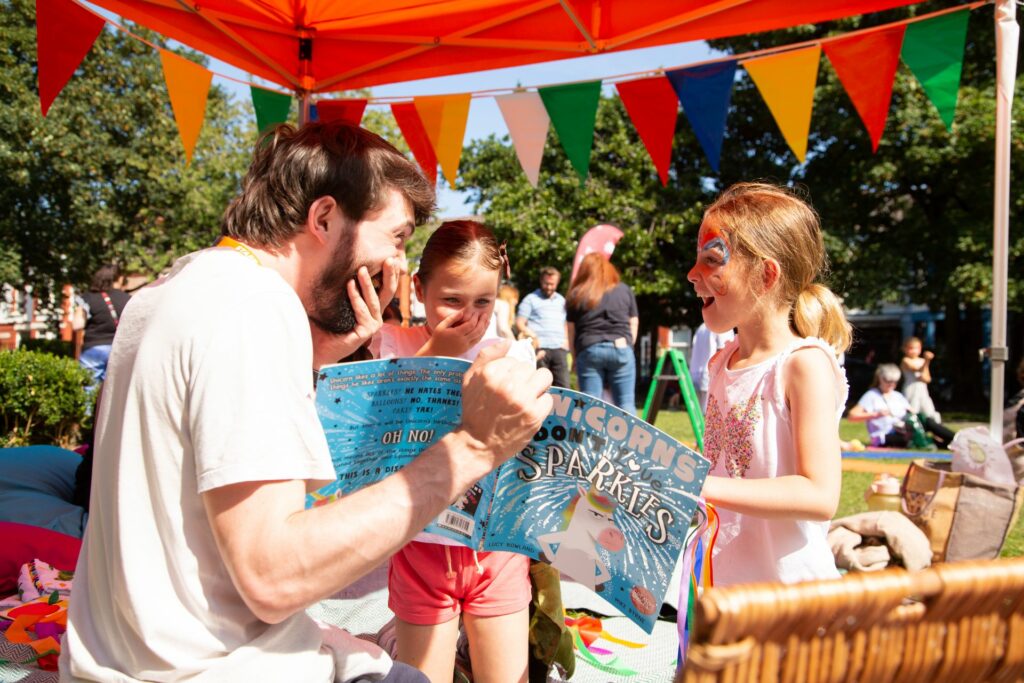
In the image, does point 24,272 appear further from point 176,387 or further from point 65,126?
point 176,387

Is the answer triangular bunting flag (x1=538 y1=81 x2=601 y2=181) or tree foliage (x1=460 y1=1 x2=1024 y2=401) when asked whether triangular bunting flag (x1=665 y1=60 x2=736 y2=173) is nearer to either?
triangular bunting flag (x1=538 y1=81 x2=601 y2=181)

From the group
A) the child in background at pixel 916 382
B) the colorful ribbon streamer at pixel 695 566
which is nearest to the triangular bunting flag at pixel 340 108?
the colorful ribbon streamer at pixel 695 566

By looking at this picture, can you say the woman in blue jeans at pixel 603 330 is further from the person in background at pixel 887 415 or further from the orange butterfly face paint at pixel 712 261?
the orange butterfly face paint at pixel 712 261

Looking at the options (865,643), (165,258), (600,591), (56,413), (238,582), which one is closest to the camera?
(865,643)

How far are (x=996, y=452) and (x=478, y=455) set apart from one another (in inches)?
144

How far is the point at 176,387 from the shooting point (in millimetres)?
1017

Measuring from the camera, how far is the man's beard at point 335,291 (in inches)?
53.3

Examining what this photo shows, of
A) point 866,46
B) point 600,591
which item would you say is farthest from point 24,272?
point 600,591

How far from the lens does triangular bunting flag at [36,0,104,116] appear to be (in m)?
3.33

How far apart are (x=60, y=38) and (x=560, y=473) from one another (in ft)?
11.0

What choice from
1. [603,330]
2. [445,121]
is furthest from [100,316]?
[603,330]

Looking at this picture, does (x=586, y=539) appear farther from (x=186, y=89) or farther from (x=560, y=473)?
(x=186, y=89)

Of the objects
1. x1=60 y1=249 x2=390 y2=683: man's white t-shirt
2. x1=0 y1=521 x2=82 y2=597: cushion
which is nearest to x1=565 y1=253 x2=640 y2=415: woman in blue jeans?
x1=0 y1=521 x2=82 y2=597: cushion

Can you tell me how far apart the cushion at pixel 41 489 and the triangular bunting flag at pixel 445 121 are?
106 inches
